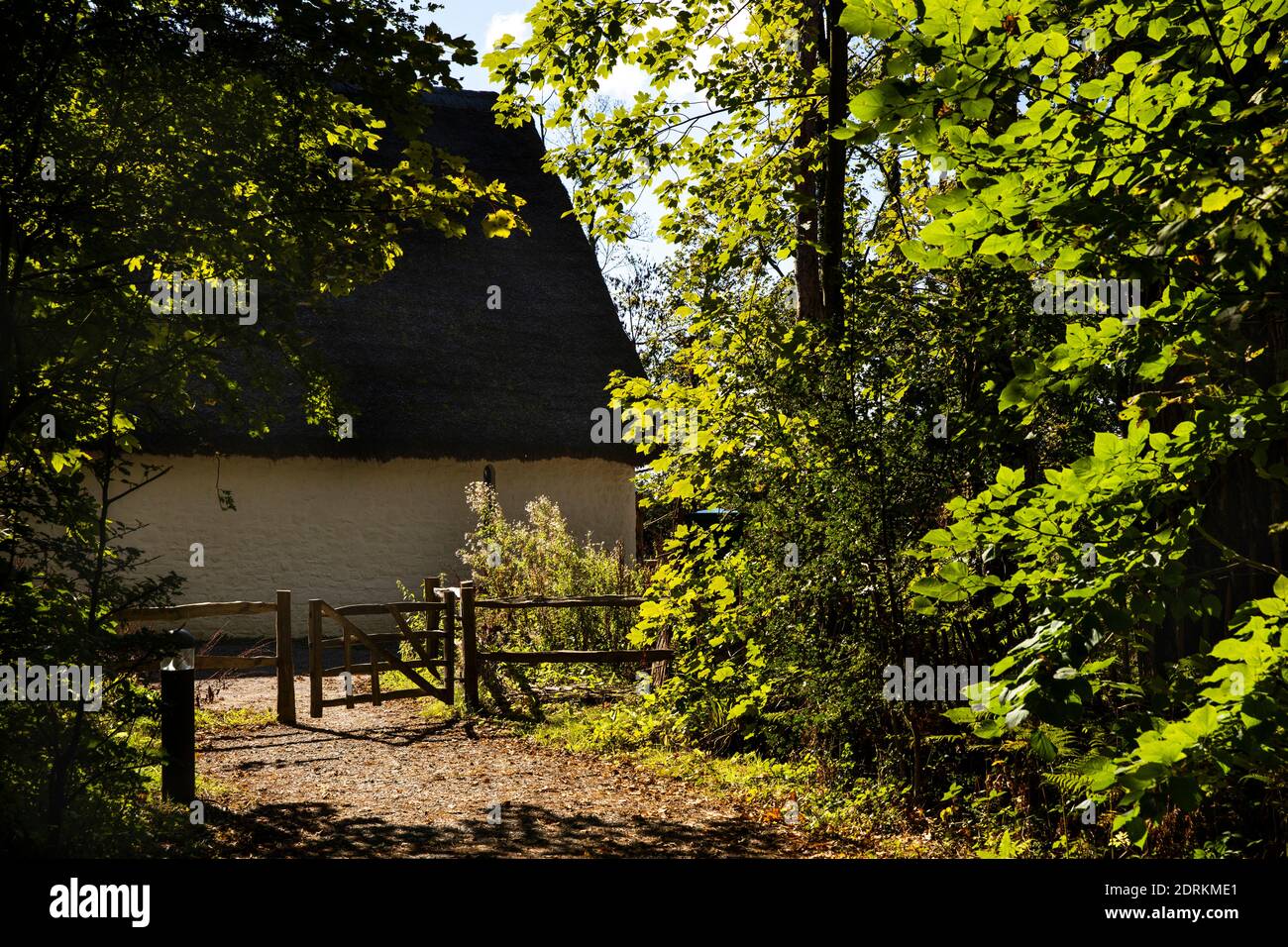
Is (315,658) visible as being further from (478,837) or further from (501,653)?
(478,837)

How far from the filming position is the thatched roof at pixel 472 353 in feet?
55.3

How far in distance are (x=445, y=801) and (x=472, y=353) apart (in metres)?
12.4

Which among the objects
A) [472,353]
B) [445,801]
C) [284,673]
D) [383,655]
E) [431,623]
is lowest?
[445,801]

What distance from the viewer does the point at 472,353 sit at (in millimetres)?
18656

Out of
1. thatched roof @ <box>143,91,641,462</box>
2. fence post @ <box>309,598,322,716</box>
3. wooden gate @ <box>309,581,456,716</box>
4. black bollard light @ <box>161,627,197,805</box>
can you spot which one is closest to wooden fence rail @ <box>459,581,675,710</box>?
wooden gate @ <box>309,581,456,716</box>

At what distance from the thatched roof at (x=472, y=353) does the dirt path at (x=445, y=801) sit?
7581 millimetres

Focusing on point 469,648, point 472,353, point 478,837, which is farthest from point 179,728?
point 472,353

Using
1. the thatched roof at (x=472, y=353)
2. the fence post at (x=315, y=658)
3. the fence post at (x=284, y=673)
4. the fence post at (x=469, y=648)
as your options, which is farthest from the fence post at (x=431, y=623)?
the thatched roof at (x=472, y=353)

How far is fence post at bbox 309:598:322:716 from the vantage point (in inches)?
390

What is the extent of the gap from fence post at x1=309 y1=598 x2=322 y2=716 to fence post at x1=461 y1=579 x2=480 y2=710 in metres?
1.39

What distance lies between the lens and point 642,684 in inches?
376

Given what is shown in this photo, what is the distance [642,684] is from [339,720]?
3084mm

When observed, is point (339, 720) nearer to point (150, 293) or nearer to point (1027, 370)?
point (150, 293)
